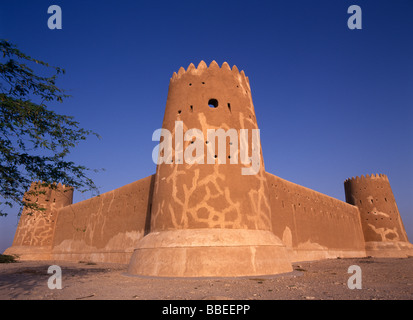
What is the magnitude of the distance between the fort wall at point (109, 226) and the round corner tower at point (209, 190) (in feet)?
19.8

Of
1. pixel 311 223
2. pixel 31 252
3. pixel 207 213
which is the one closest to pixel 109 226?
pixel 31 252

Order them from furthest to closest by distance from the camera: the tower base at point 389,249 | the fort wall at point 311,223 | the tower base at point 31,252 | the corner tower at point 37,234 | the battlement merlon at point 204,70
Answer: the tower base at point 389,249
the corner tower at point 37,234
the tower base at point 31,252
the fort wall at point 311,223
the battlement merlon at point 204,70

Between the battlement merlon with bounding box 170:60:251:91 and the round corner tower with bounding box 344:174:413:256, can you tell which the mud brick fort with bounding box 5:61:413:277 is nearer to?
the battlement merlon with bounding box 170:60:251:91

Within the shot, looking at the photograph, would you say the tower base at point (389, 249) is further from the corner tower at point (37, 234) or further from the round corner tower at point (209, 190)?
the corner tower at point (37, 234)

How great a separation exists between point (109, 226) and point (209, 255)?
1180cm

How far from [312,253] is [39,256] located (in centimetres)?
2153

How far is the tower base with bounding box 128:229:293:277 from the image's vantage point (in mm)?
6305

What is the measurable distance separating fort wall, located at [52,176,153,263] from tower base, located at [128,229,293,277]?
6.51 meters

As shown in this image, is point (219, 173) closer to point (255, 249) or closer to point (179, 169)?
point (179, 169)

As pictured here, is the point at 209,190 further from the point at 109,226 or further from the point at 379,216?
the point at 379,216

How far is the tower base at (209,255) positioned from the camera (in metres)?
6.30

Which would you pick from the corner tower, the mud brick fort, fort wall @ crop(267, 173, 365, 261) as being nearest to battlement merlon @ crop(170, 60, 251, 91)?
the mud brick fort

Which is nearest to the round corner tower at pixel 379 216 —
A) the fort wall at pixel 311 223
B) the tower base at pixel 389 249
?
the tower base at pixel 389 249

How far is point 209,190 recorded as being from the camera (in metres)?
7.47
